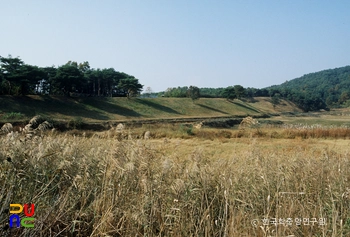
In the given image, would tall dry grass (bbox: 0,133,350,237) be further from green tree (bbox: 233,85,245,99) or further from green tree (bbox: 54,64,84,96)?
green tree (bbox: 233,85,245,99)

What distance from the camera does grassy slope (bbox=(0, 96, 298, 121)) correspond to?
39112mm

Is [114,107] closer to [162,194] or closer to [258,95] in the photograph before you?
[162,194]

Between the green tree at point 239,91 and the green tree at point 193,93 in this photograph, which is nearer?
the green tree at point 193,93

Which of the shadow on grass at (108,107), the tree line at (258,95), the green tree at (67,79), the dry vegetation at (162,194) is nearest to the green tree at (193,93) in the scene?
the tree line at (258,95)

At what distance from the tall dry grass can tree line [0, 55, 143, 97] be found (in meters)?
44.0

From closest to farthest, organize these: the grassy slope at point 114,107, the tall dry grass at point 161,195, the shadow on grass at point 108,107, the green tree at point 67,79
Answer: the tall dry grass at point 161,195
the grassy slope at point 114,107
the green tree at point 67,79
the shadow on grass at point 108,107

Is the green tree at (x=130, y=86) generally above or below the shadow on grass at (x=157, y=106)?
above

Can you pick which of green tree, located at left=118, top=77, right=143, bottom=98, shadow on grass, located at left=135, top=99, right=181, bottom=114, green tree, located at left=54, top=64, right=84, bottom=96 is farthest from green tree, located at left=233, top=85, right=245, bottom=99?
green tree, located at left=54, top=64, right=84, bottom=96

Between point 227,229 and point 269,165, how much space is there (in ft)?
5.55

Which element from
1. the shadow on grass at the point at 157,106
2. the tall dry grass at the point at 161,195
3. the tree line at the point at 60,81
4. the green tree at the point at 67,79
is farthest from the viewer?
the shadow on grass at the point at 157,106

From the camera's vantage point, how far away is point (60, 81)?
4753 centimetres

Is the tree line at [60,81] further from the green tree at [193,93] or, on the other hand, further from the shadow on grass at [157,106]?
the green tree at [193,93]

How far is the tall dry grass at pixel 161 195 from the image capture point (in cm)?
250

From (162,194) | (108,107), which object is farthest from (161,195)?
(108,107)
